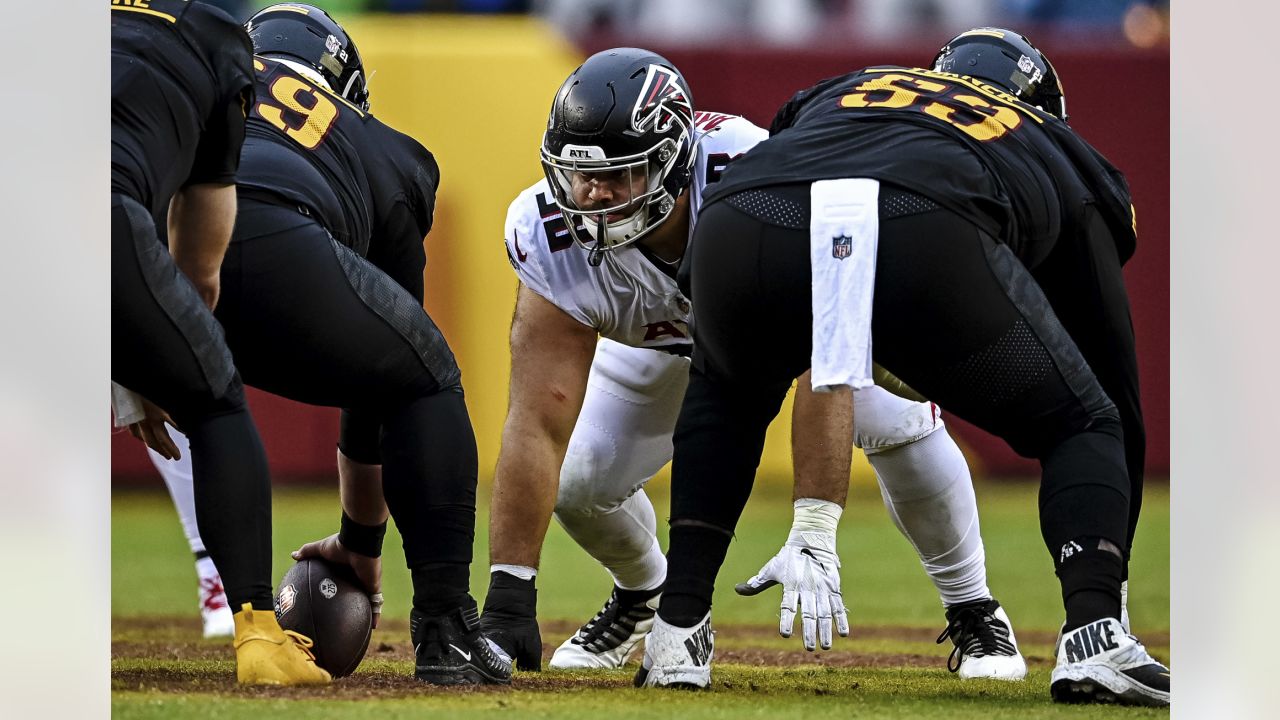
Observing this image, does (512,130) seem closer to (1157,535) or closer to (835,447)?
(1157,535)

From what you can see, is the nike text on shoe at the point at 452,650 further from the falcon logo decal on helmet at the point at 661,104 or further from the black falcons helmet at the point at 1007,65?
the black falcons helmet at the point at 1007,65

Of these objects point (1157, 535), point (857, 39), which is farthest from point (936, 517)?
point (857, 39)

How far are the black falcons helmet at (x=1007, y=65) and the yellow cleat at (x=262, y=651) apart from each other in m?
1.87

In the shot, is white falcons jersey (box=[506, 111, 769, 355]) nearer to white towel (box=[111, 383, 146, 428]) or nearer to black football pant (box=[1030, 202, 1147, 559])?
black football pant (box=[1030, 202, 1147, 559])

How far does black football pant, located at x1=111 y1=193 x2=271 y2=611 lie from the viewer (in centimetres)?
256

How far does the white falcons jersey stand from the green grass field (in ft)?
2.58

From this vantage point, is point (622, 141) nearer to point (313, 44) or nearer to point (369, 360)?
point (369, 360)

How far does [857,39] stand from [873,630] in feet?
15.0

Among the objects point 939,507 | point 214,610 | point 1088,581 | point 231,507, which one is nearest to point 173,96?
point 231,507

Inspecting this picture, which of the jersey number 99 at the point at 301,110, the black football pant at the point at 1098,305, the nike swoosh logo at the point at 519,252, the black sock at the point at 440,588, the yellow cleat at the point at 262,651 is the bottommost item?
the yellow cleat at the point at 262,651

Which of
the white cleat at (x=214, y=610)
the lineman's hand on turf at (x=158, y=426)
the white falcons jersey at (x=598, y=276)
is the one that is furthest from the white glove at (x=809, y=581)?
the white cleat at (x=214, y=610)

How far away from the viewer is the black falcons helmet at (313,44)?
12.1 feet

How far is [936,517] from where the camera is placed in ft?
A: 12.4

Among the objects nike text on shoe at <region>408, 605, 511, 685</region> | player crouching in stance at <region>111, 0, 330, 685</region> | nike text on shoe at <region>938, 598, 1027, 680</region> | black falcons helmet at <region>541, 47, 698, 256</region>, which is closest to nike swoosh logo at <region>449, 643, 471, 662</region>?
nike text on shoe at <region>408, 605, 511, 685</region>
